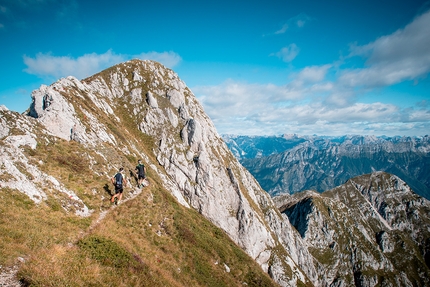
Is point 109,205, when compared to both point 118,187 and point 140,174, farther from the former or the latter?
point 140,174

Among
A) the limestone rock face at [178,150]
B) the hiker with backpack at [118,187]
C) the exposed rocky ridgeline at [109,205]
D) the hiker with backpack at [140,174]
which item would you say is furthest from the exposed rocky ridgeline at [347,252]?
the hiker with backpack at [118,187]

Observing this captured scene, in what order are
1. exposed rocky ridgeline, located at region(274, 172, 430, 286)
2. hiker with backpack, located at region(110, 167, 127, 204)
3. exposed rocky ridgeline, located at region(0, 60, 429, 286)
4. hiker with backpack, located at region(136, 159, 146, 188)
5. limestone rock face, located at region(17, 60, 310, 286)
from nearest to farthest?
1. exposed rocky ridgeline, located at region(0, 60, 429, 286)
2. hiker with backpack, located at region(110, 167, 127, 204)
3. hiker with backpack, located at region(136, 159, 146, 188)
4. limestone rock face, located at region(17, 60, 310, 286)
5. exposed rocky ridgeline, located at region(274, 172, 430, 286)

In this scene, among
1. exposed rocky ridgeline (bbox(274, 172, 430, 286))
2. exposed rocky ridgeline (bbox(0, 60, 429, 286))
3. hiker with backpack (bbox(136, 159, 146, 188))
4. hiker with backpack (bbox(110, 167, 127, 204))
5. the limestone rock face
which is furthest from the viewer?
exposed rocky ridgeline (bbox(274, 172, 430, 286))

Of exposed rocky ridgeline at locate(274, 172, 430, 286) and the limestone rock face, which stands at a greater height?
the limestone rock face

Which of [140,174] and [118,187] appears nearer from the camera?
[118,187]

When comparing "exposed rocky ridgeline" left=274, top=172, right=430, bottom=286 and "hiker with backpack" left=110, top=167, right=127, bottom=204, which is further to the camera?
"exposed rocky ridgeline" left=274, top=172, right=430, bottom=286

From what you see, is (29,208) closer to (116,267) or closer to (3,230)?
(3,230)

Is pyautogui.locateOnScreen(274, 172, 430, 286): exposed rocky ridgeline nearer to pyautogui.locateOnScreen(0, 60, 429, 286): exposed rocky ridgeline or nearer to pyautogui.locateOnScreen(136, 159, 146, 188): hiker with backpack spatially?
pyautogui.locateOnScreen(0, 60, 429, 286): exposed rocky ridgeline

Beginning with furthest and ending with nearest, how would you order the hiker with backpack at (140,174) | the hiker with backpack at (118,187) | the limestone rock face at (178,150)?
the limestone rock face at (178,150) < the hiker with backpack at (140,174) < the hiker with backpack at (118,187)

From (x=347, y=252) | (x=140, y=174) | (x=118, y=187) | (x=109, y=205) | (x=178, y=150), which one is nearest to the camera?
(x=109, y=205)

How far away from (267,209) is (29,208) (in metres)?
98.4

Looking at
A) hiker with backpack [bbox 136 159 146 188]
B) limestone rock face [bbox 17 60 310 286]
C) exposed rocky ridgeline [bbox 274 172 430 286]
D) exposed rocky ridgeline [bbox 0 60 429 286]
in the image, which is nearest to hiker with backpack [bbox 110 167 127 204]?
exposed rocky ridgeline [bbox 0 60 429 286]


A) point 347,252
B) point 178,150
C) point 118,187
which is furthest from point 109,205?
point 347,252

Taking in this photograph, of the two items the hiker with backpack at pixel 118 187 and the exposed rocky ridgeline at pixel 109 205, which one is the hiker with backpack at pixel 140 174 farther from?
the hiker with backpack at pixel 118 187
